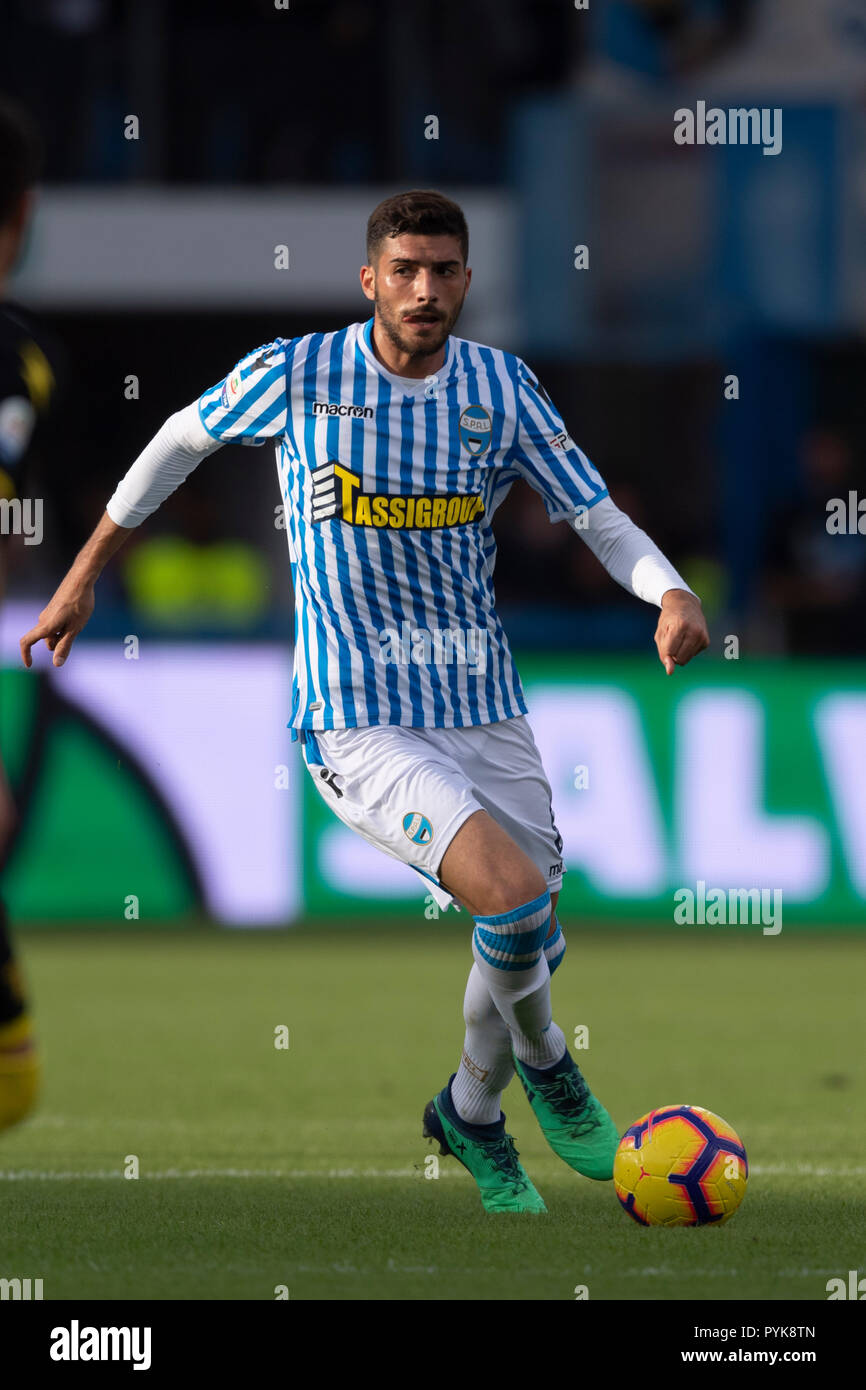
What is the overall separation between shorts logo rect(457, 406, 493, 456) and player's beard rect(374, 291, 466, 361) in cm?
18

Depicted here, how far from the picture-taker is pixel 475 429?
565cm

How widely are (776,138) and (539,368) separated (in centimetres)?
353

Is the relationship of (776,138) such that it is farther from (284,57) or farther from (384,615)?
(384,615)

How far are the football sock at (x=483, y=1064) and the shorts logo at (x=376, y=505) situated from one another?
3.79 feet

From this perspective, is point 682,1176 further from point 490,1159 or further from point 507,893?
point 507,893

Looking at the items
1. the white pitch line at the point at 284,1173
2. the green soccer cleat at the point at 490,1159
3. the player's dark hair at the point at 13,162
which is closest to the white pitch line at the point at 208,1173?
the white pitch line at the point at 284,1173

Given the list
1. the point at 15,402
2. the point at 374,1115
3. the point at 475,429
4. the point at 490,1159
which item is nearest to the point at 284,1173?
the point at 490,1159

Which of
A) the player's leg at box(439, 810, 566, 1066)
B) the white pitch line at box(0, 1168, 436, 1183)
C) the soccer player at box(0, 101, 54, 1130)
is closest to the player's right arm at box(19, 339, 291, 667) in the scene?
the soccer player at box(0, 101, 54, 1130)

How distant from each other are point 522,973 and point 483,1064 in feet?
1.61

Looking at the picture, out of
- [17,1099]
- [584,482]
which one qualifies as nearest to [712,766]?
[584,482]

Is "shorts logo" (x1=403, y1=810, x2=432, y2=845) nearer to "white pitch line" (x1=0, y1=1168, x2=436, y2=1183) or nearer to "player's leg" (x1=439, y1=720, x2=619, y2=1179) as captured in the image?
"player's leg" (x1=439, y1=720, x2=619, y2=1179)

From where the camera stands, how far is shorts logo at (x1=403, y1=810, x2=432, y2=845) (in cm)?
529

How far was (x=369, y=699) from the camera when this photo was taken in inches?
219
